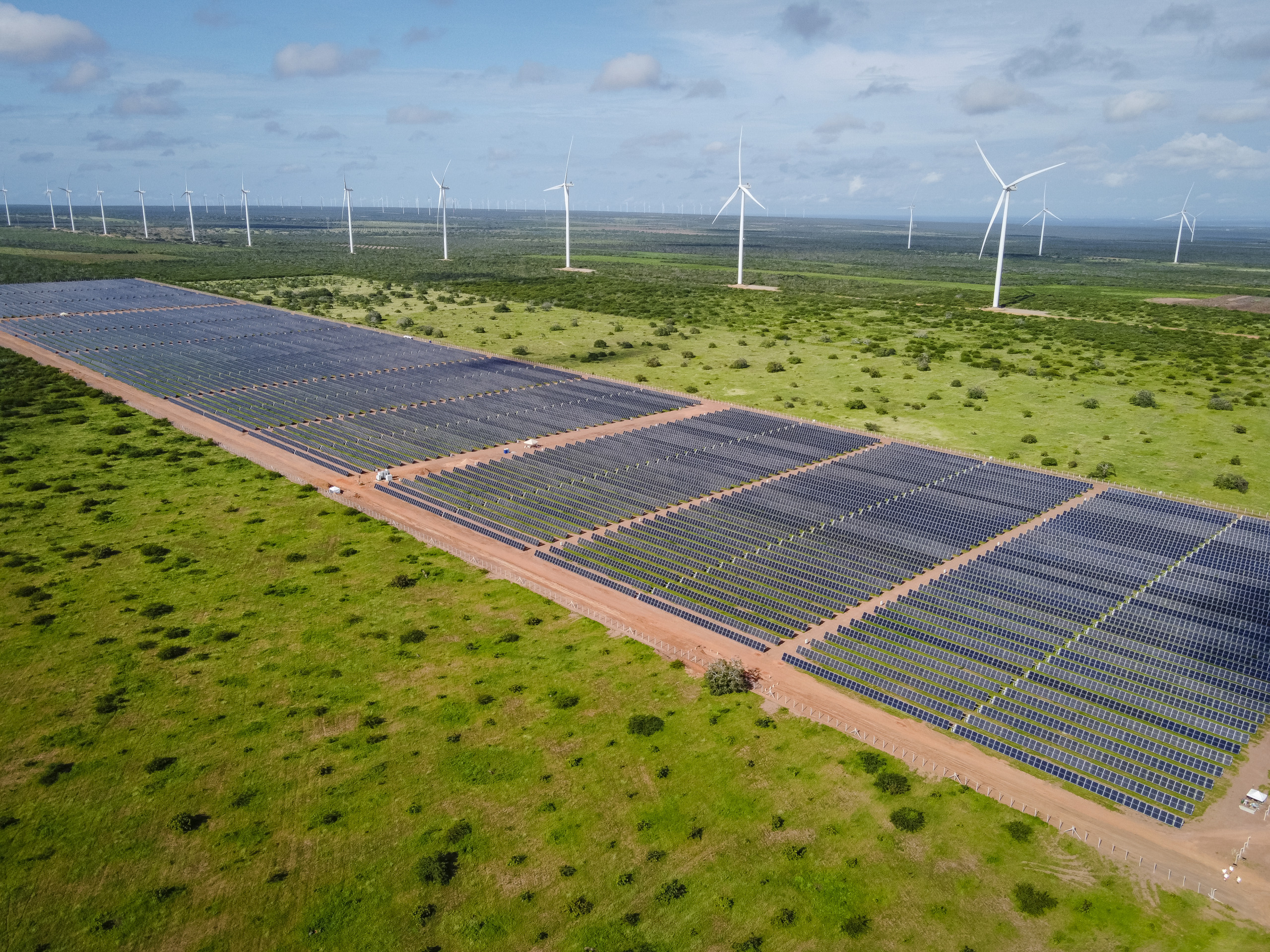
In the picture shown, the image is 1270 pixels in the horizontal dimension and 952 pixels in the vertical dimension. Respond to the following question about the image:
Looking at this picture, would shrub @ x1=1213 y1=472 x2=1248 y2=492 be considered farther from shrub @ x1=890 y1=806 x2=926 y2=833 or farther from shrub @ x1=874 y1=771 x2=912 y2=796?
shrub @ x1=890 y1=806 x2=926 y2=833

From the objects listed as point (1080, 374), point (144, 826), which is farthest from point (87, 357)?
point (1080, 374)

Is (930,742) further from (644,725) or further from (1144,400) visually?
(1144,400)

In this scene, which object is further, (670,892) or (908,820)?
(908,820)

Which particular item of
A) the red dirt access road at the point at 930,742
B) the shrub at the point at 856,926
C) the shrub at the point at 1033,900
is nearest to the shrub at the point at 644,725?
the red dirt access road at the point at 930,742

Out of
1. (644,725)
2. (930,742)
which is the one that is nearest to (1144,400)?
(930,742)

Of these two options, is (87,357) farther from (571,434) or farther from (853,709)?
(853,709)

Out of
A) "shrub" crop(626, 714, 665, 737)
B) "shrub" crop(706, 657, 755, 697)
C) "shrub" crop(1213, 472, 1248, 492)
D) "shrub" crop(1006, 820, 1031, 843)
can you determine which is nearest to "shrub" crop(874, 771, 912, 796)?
"shrub" crop(1006, 820, 1031, 843)

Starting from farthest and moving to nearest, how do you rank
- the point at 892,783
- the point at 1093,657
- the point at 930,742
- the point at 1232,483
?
the point at 1232,483 → the point at 1093,657 → the point at 930,742 → the point at 892,783

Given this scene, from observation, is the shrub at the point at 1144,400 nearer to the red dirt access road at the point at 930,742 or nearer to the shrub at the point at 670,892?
the red dirt access road at the point at 930,742
